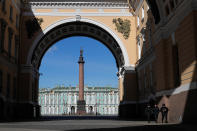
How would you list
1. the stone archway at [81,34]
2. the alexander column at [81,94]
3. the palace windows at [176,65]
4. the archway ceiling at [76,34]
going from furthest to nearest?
the alexander column at [81,94] < the archway ceiling at [76,34] < the stone archway at [81,34] < the palace windows at [176,65]

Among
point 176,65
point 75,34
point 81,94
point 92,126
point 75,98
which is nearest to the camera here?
point 92,126

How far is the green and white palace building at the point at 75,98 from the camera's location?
124 metres

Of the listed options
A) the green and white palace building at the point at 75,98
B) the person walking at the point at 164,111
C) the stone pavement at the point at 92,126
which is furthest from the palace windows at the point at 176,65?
the green and white palace building at the point at 75,98

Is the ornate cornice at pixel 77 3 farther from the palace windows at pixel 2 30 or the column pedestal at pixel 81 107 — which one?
the column pedestal at pixel 81 107

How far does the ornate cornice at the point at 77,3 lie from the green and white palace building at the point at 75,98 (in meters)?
86.1

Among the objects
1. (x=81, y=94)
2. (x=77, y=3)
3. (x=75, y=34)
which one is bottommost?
(x=81, y=94)

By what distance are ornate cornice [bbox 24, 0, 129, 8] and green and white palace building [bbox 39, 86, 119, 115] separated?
282 ft

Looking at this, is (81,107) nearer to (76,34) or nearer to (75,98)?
(76,34)

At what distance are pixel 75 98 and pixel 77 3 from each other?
88066 millimetres

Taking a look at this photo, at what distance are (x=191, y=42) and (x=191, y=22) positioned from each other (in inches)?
49.1

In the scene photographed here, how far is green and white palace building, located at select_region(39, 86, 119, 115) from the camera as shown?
407 feet

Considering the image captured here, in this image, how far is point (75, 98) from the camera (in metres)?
126

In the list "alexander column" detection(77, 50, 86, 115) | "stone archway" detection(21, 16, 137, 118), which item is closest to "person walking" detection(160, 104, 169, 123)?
"stone archway" detection(21, 16, 137, 118)

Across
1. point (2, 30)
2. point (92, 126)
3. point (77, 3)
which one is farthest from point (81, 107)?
point (92, 126)
